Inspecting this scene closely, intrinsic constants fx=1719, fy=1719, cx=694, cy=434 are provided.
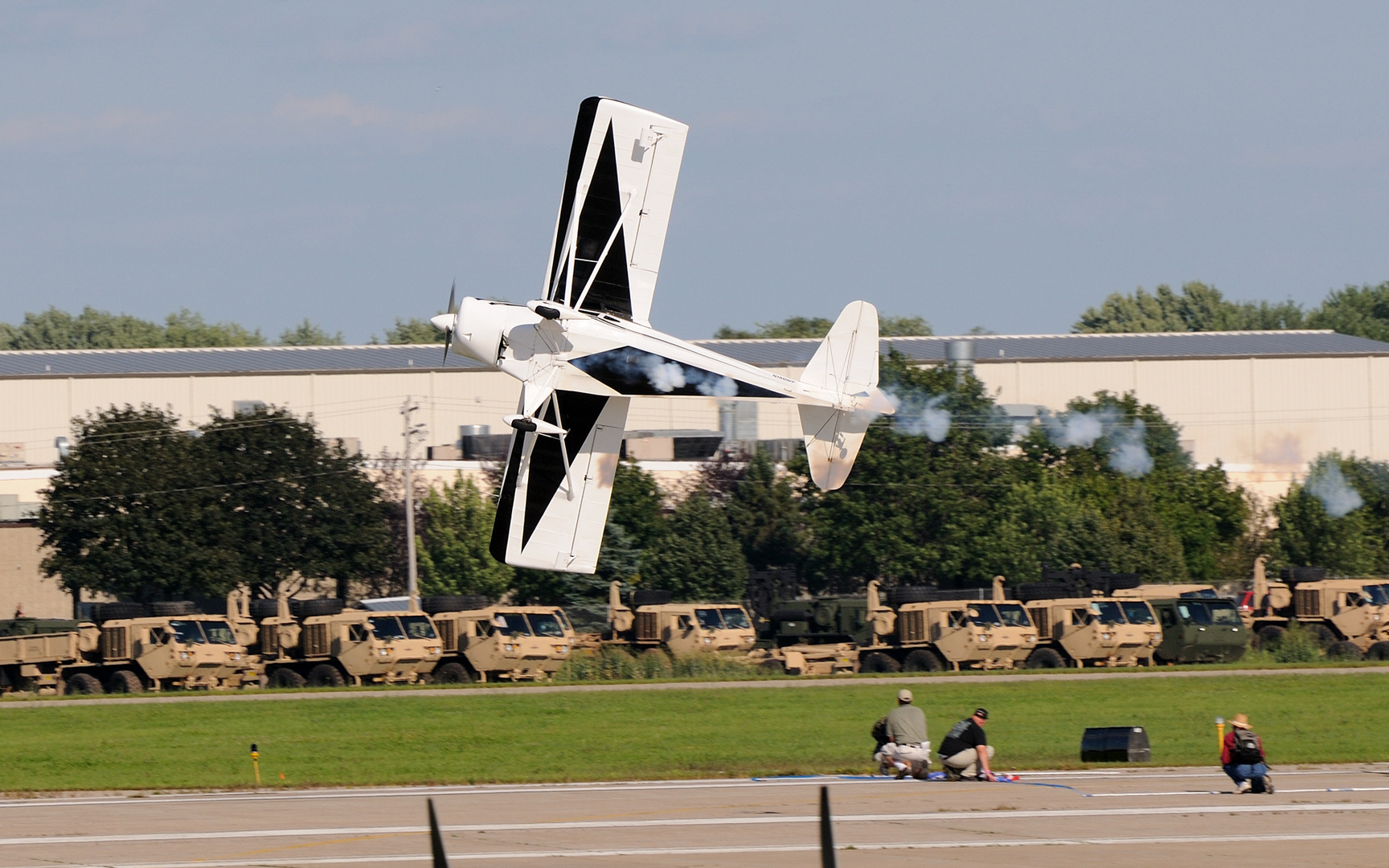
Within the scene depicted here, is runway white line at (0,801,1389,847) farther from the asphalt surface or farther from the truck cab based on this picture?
the truck cab

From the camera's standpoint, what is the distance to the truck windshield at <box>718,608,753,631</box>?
51.7 m

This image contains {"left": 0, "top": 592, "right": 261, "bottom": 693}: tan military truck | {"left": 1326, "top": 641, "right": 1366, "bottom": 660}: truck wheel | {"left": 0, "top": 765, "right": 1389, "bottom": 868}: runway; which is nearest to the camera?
{"left": 0, "top": 765, "right": 1389, "bottom": 868}: runway

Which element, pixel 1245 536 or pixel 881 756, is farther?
pixel 1245 536

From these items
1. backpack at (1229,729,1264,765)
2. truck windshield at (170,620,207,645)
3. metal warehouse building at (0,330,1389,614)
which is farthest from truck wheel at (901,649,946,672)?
metal warehouse building at (0,330,1389,614)

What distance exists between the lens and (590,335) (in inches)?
937

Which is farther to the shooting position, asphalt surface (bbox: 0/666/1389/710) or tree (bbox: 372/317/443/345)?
tree (bbox: 372/317/443/345)

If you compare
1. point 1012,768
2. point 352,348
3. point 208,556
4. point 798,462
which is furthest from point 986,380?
point 1012,768

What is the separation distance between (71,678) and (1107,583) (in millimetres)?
31530

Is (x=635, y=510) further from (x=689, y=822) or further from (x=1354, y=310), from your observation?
(x=1354, y=310)

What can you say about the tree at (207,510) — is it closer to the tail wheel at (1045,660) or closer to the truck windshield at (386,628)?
the truck windshield at (386,628)

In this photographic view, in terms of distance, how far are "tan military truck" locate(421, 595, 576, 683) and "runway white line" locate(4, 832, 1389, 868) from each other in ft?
99.4

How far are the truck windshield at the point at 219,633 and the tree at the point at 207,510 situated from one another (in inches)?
843

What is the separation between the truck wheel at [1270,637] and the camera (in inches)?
2020

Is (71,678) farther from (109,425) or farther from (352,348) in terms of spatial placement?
(352,348)
